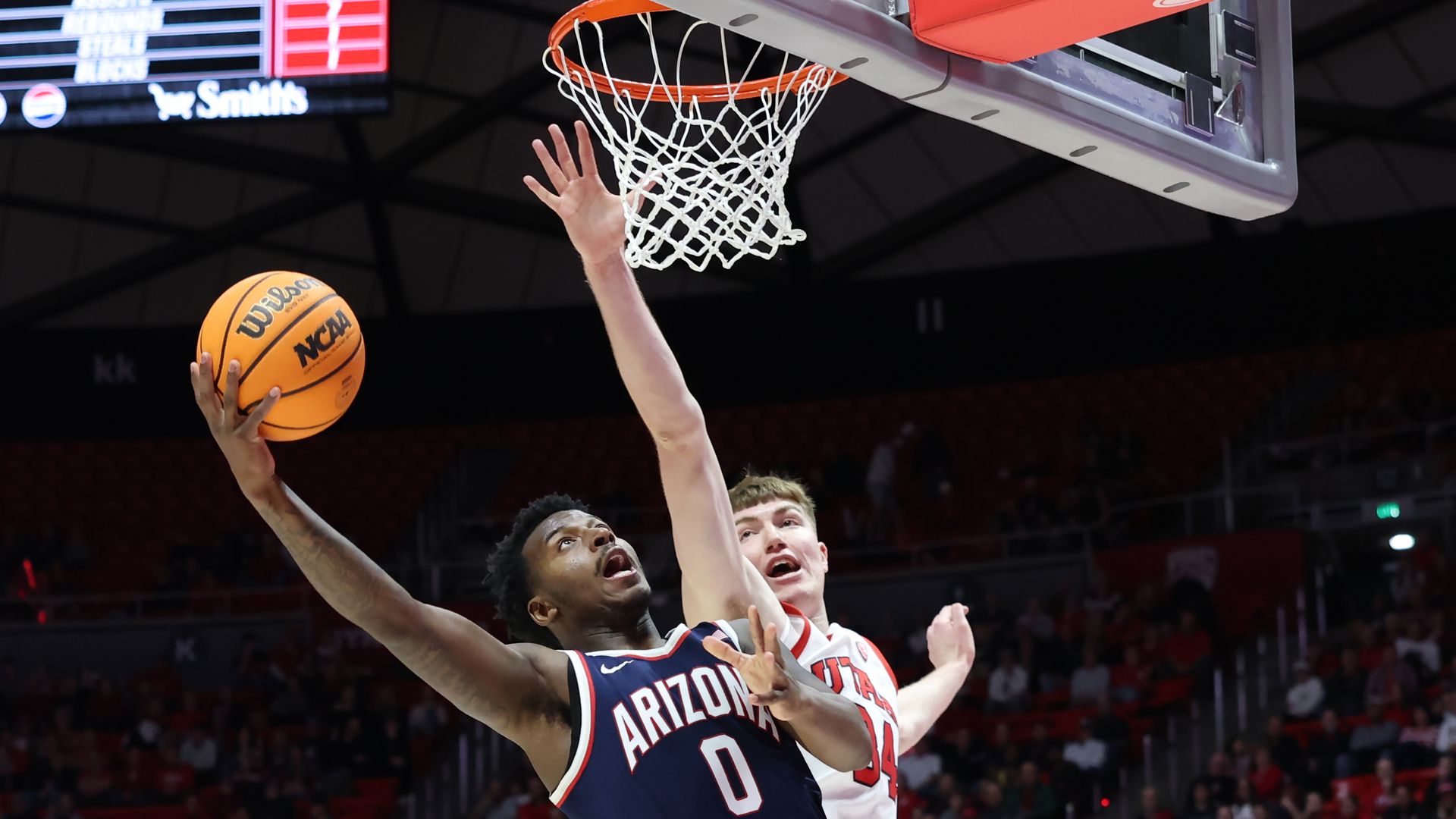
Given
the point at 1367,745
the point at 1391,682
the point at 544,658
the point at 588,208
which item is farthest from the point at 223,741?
the point at 588,208

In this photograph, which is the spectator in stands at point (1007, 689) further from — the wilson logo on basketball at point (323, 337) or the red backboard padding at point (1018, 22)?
the wilson logo on basketball at point (323, 337)

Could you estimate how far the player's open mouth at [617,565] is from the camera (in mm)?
3443

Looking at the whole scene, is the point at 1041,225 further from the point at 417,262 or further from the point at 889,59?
the point at 889,59

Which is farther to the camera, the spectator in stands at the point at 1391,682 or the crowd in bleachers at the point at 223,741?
the crowd in bleachers at the point at 223,741

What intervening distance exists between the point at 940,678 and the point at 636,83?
2.21 meters

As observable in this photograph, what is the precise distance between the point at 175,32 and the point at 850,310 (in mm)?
8617

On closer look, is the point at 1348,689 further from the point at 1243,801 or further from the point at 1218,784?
the point at 1243,801

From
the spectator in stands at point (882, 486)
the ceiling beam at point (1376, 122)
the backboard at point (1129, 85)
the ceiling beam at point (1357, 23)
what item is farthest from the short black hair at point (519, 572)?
the spectator in stands at point (882, 486)

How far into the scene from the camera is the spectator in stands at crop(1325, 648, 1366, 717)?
1127cm

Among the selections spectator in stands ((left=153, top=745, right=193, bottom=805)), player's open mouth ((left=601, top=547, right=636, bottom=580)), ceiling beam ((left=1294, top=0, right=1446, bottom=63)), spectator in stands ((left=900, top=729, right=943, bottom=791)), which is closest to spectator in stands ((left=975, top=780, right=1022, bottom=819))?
spectator in stands ((left=900, top=729, right=943, bottom=791))

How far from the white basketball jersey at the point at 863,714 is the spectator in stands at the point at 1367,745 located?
7599mm

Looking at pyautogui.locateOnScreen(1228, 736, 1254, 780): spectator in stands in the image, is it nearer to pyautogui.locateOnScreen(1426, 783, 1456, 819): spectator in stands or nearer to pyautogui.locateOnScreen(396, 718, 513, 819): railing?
pyautogui.locateOnScreen(1426, 783, 1456, 819): spectator in stands

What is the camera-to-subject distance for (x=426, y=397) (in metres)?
17.9

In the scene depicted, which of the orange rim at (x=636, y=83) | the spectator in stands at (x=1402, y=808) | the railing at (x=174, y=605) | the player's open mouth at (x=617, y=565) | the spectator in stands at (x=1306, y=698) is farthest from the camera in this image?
the railing at (x=174, y=605)
